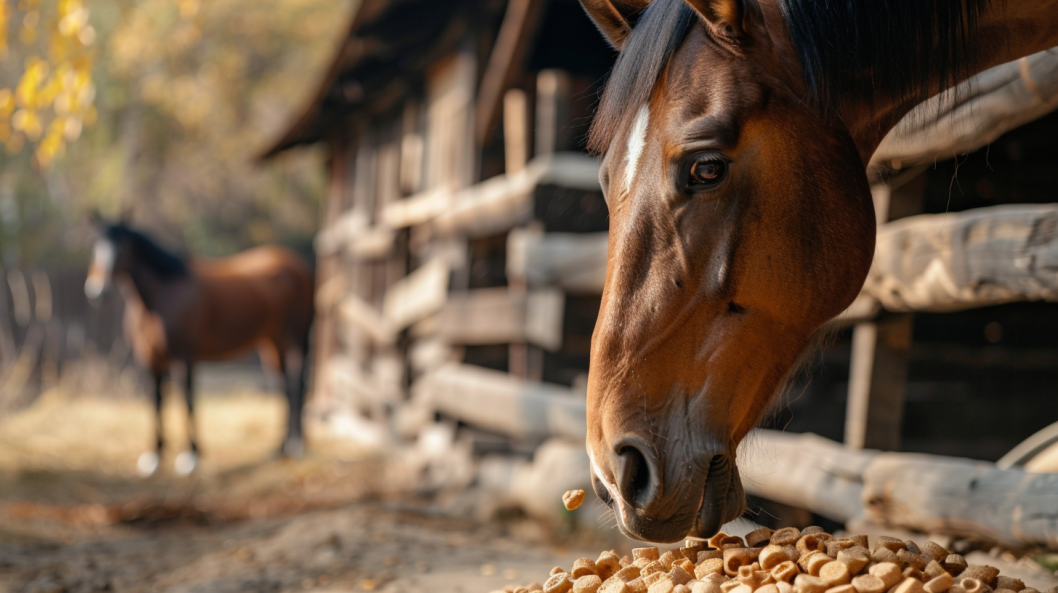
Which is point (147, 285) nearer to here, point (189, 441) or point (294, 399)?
point (189, 441)

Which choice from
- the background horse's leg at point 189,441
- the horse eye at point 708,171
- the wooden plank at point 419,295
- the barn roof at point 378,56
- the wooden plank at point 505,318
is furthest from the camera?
the background horse's leg at point 189,441

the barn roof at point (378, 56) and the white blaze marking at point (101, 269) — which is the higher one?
the barn roof at point (378, 56)

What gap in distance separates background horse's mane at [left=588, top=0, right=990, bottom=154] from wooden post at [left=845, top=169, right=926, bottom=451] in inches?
37.6

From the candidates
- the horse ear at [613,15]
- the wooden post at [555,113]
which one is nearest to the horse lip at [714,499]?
the horse ear at [613,15]

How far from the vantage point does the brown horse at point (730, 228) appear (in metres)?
1.60

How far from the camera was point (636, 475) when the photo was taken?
1580 millimetres

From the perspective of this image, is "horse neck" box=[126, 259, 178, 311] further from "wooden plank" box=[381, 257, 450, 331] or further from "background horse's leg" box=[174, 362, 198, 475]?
"wooden plank" box=[381, 257, 450, 331]

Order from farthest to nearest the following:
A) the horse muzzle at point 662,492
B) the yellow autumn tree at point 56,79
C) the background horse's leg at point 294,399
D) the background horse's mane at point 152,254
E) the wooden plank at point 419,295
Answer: the background horse's leg at point 294,399
the background horse's mane at point 152,254
the wooden plank at point 419,295
the yellow autumn tree at point 56,79
the horse muzzle at point 662,492

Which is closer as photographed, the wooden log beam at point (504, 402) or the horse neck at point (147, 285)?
the wooden log beam at point (504, 402)

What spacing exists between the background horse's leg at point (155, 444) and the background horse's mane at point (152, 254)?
1.02 meters

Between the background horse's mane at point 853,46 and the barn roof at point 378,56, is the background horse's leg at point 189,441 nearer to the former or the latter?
the barn roof at point 378,56

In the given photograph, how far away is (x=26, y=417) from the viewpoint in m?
9.36

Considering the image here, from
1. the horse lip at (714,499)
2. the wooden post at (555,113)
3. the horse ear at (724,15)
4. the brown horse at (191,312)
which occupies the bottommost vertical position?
the brown horse at (191,312)

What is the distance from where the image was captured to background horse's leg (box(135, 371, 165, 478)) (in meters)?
7.43
